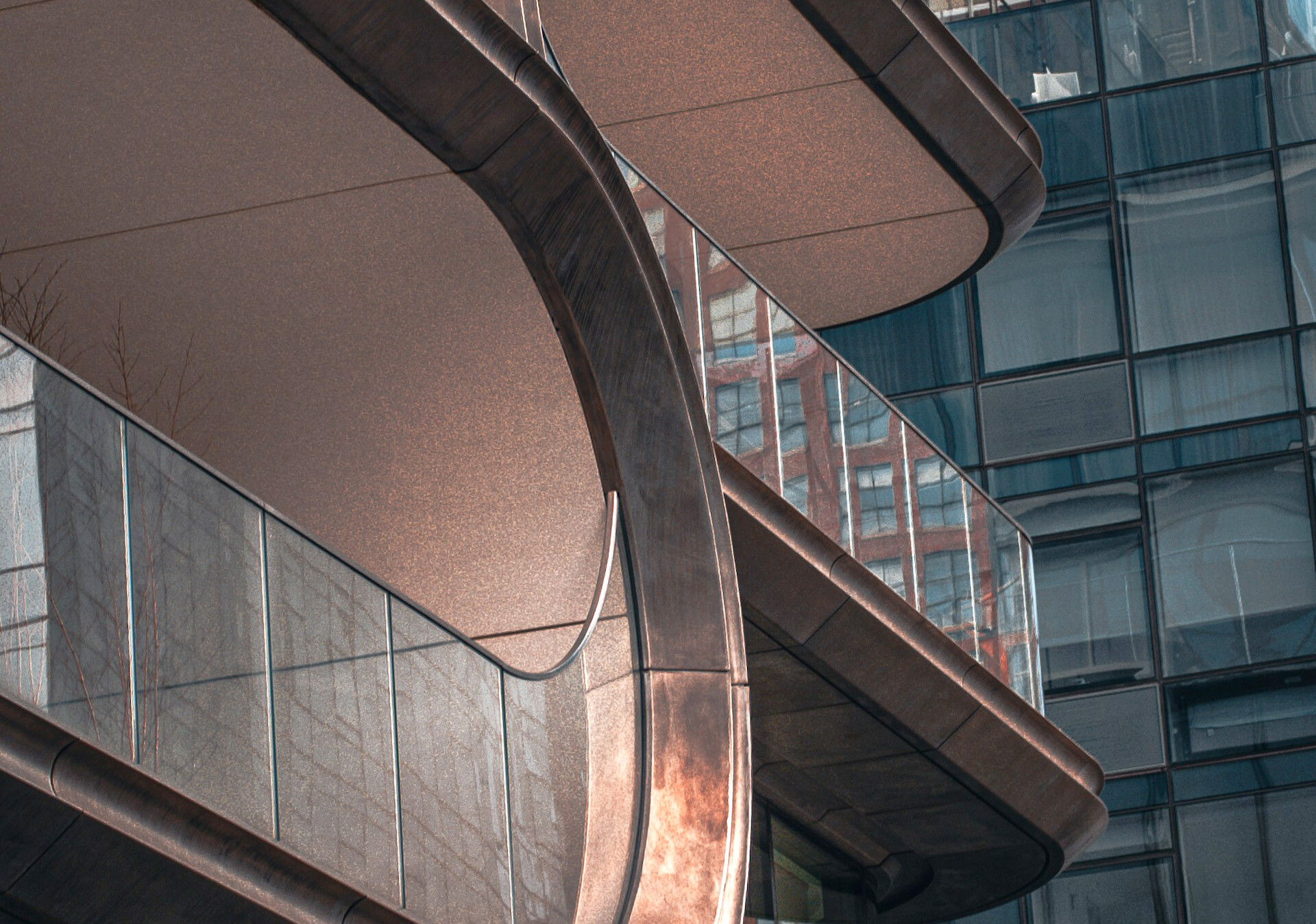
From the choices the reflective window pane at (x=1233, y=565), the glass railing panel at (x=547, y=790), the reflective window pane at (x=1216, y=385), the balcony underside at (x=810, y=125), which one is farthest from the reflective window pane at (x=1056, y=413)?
the glass railing panel at (x=547, y=790)

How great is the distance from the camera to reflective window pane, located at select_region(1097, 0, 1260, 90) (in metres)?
21.0

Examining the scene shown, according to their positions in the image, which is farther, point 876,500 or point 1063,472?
point 1063,472

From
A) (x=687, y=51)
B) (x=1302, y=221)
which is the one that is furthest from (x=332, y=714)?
(x=1302, y=221)

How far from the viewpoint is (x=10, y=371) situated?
5230 mm

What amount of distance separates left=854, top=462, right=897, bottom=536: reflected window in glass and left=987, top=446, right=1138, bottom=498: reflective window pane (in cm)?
871

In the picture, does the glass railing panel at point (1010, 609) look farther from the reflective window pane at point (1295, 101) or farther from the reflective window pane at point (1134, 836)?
the reflective window pane at point (1295, 101)

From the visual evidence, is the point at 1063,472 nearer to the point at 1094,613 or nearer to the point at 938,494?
the point at 1094,613

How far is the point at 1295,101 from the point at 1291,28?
0.87m

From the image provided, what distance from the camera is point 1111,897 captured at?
19.2m

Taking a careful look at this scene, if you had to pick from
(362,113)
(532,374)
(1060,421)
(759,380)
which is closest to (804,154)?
(759,380)

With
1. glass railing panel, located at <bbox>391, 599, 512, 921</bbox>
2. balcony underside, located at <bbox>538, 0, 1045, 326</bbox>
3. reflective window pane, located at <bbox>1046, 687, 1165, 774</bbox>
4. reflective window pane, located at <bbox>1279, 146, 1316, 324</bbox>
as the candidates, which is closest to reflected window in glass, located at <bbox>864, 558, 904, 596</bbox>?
balcony underside, located at <bbox>538, 0, 1045, 326</bbox>

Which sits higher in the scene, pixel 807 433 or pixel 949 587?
pixel 807 433

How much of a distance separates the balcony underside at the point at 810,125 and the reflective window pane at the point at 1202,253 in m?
5.21

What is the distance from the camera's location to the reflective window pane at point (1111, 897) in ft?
62.4
